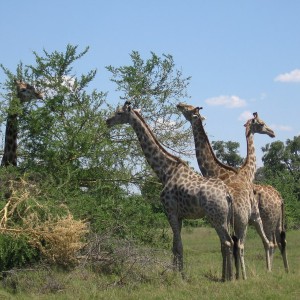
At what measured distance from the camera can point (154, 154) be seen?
10508 mm

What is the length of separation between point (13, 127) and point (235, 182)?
4275 mm

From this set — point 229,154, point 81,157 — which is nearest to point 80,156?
point 81,157

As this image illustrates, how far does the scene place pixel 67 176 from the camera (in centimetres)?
1070

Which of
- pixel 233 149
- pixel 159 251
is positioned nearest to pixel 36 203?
pixel 159 251

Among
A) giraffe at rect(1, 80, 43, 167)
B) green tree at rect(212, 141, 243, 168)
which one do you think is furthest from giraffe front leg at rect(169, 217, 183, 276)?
green tree at rect(212, 141, 243, 168)

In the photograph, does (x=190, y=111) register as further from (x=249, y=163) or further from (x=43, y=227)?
(x=43, y=227)

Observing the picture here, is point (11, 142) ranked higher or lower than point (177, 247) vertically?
higher

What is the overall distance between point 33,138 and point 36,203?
8.17 feet

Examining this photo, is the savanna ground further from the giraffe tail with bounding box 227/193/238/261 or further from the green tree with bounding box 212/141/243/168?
the green tree with bounding box 212/141/243/168

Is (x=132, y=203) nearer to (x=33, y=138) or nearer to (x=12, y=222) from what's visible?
(x=33, y=138)

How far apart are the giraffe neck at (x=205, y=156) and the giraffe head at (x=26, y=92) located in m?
2.93

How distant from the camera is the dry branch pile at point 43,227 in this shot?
28.6 ft

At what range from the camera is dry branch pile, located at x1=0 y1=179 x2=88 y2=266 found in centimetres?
871

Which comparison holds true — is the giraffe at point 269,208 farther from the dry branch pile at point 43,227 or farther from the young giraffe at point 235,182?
the dry branch pile at point 43,227
